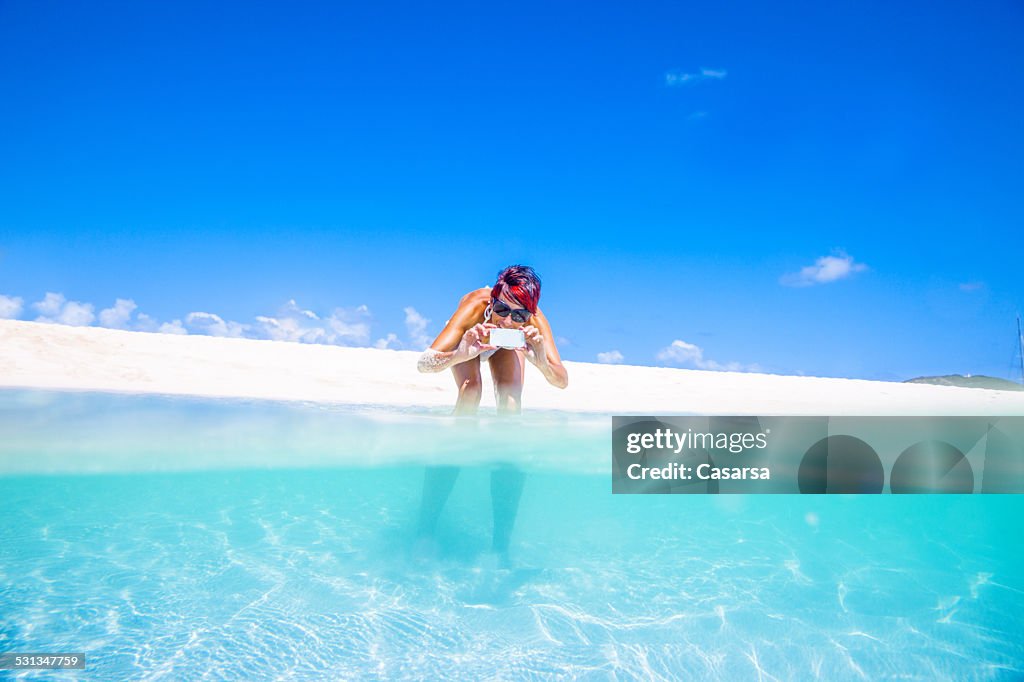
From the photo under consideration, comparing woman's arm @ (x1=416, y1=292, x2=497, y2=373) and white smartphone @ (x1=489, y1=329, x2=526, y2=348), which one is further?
woman's arm @ (x1=416, y1=292, x2=497, y2=373)

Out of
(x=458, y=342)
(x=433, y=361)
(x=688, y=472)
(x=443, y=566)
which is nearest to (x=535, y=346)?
(x=458, y=342)

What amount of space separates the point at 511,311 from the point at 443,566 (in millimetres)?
2087

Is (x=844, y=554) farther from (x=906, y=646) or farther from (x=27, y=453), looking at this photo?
(x=27, y=453)

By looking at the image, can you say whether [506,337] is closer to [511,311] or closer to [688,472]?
[511,311]

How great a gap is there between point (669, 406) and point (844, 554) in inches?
236

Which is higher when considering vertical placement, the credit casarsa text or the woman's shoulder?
the woman's shoulder

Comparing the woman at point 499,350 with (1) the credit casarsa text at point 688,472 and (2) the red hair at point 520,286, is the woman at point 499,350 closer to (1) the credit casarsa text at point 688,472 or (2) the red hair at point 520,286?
(2) the red hair at point 520,286

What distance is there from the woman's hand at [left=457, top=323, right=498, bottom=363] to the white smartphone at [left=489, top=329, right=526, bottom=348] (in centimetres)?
12

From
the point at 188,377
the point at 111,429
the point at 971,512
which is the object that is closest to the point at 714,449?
the point at 971,512

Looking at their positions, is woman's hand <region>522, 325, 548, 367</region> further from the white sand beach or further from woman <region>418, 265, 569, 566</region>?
the white sand beach

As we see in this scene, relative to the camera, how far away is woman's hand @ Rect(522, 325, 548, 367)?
175 inches

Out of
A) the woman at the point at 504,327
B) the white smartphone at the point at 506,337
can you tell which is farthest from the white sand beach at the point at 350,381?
the white smartphone at the point at 506,337

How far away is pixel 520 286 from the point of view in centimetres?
469

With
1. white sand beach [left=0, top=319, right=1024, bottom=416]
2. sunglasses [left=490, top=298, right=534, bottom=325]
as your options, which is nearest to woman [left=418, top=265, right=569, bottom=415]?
sunglasses [left=490, top=298, right=534, bottom=325]
